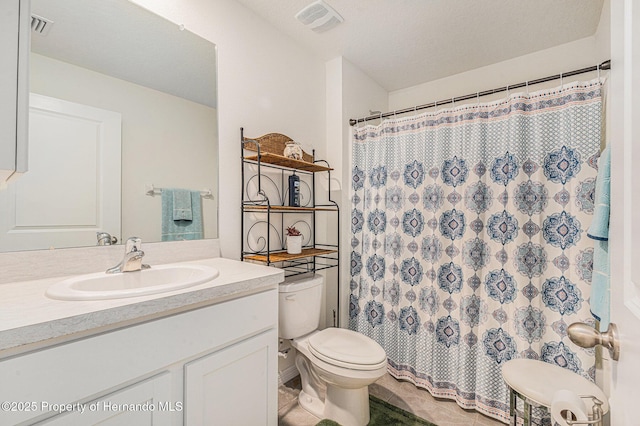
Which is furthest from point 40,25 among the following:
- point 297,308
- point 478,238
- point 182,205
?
point 478,238

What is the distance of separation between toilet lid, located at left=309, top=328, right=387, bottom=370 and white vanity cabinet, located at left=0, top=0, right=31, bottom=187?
4.65 ft

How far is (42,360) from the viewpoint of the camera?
0.70 meters

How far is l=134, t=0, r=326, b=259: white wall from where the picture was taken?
1587 millimetres

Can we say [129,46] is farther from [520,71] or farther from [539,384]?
[520,71]

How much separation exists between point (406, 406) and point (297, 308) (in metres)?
0.89

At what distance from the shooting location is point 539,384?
125 centimetres

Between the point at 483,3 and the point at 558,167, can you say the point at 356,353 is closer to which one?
the point at 558,167

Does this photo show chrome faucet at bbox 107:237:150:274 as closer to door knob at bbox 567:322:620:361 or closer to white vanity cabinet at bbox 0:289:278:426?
→ white vanity cabinet at bbox 0:289:278:426

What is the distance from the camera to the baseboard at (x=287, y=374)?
193 centimetres

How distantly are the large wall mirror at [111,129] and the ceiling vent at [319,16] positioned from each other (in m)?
0.60

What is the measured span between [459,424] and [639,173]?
1760 millimetres

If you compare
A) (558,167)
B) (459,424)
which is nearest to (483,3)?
(558,167)

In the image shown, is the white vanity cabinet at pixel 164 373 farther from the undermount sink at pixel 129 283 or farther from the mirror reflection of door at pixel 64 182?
the mirror reflection of door at pixel 64 182

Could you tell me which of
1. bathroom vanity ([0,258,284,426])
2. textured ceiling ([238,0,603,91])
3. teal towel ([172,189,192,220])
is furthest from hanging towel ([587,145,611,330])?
teal towel ([172,189,192,220])
